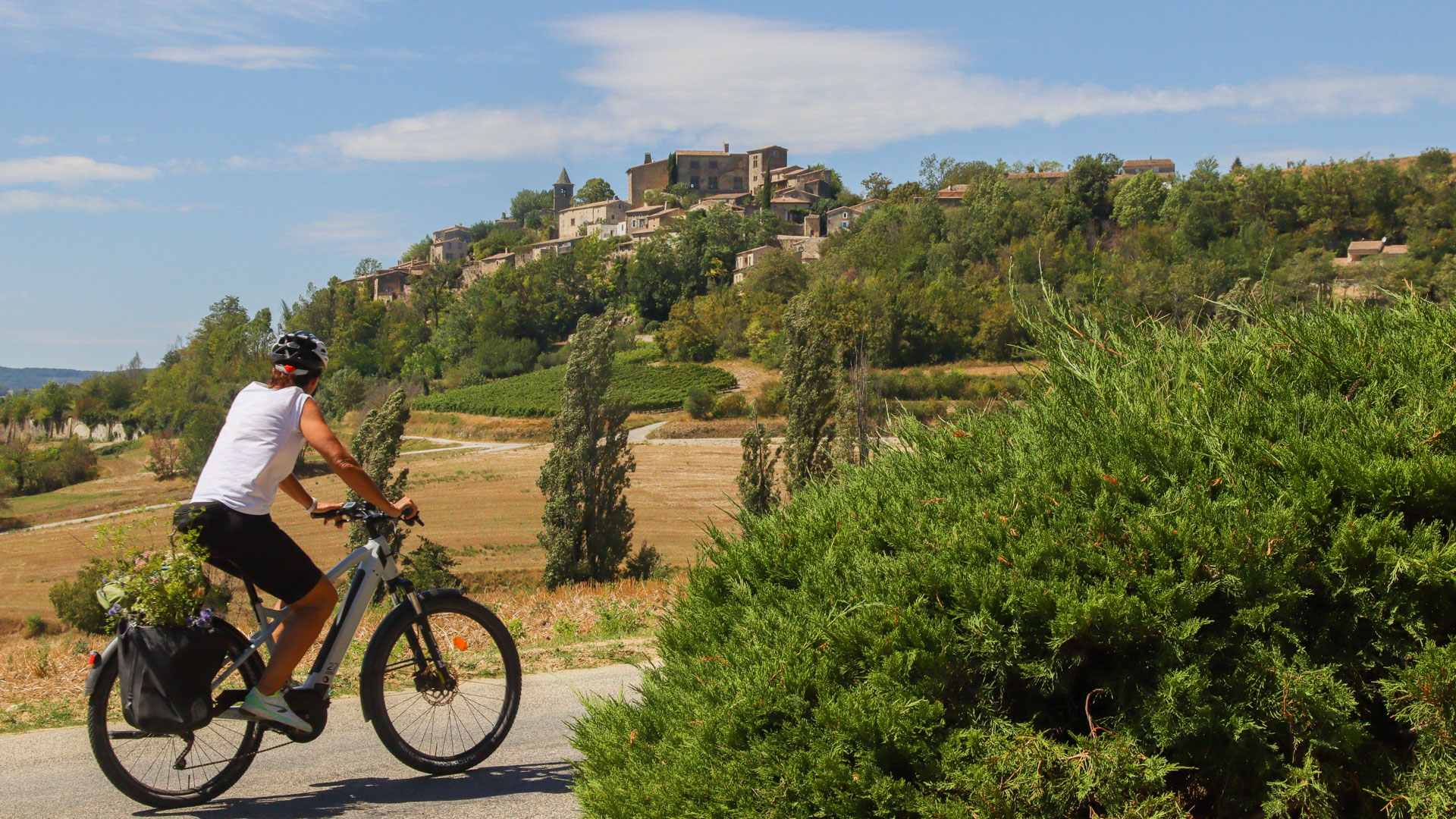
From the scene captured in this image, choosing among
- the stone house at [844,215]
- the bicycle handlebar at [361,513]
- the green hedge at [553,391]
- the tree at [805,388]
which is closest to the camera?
the bicycle handlebar at [361,513]

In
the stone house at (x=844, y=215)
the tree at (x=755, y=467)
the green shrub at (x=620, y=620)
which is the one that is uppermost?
the stone house at (x=844, y=215)

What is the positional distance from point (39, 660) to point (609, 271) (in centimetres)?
10901

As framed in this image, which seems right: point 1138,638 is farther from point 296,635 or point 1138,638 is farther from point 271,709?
point 271,709

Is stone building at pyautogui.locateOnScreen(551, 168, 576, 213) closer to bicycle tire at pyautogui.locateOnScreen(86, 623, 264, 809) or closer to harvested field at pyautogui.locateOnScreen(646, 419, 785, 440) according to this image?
harvested field at pyautogui.locateOnScreen(646, 419, 785, 440)

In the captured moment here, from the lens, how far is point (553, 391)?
76.4 meters

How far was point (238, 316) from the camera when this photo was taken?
12825 cm

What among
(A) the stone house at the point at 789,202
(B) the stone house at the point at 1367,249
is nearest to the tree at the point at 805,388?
(B) the stone house at the point at 1367,249

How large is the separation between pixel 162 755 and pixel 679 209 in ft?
447

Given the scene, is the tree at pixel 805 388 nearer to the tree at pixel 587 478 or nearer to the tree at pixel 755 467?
the tree at pixel 755 467

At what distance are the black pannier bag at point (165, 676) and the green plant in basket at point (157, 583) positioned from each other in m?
0.05

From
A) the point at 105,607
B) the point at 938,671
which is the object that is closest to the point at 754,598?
the point at 938,671

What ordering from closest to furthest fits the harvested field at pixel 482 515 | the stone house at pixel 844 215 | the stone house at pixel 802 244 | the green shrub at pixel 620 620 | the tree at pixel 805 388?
the green shrub at pixel 620 620, the tree at pixel 805 388, the harvested field at pixel 482 515, the stone house at pixel 802 244, the stone house at pixel 844 215

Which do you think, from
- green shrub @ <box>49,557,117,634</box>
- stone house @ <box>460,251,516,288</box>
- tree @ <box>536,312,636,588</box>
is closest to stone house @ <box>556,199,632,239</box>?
stone house @ <box>460,251,516,288</box>

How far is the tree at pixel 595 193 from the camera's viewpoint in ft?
531
